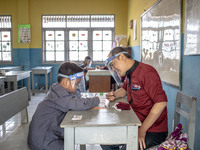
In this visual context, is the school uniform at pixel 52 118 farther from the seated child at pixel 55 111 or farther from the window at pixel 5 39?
the window at pixel 5 39

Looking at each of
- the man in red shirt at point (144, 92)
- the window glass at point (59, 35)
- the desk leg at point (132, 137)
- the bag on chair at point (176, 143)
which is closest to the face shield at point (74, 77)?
the man in red shirt at point (144, 92)

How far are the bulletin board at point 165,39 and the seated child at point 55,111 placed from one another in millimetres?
1457

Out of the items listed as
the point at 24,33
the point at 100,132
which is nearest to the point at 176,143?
the point at 100,132

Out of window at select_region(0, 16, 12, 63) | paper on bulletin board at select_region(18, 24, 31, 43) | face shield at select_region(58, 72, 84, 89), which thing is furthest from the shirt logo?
window at select_region(0, 16, 12, 63)

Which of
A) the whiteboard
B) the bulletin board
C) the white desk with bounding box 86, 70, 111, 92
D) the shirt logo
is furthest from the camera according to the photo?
the white desk with bounding box 86, 70, 111, 92

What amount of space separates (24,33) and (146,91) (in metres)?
6.59

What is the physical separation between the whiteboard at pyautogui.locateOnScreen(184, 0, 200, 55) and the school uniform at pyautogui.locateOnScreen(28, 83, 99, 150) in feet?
3.96

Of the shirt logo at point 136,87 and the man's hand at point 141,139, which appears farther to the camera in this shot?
the shirt logo at point 136,87

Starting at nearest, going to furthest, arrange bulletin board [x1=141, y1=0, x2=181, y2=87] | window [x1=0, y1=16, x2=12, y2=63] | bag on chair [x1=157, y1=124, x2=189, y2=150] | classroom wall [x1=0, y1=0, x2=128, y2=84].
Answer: bag on chair [x1=157, y1=124, x2=189, y2=150] < bulletin board [x1=141, y1=0, x2=181, y2=87] < classroom wall [x1=0, y1=0, x2=128, y2=84] < window [x1=0, y1=16, x2=12, y2=63]

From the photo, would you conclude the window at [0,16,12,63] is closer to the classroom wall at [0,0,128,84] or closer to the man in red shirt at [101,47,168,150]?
the classroom wall at [0,0,128,84]

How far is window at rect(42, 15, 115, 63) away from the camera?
293 inches

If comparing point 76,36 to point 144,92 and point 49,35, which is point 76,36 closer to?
point 49,35

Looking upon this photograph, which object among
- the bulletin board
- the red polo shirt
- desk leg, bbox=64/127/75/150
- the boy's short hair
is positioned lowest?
desk leg, bbox=64/127/75/150

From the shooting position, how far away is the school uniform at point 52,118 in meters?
1.55
